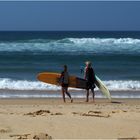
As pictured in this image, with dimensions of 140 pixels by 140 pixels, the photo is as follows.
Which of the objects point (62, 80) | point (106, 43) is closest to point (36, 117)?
point (62, 80)

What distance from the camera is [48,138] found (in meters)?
7.70

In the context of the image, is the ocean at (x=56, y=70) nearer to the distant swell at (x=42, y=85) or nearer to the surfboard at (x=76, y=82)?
the distant swell at (x=42, y=85)

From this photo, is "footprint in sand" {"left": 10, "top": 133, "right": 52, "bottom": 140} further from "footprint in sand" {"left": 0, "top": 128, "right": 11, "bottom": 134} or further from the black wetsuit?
the black wetsuit

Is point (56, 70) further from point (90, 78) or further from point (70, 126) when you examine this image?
point (70, 126)

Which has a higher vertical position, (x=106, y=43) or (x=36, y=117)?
(x=106, y=43)

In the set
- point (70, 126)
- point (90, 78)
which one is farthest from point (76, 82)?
point (70, 126)

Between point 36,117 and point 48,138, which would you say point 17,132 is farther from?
point 36,117

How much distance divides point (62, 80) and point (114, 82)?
600 centimetres

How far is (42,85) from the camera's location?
61.0 feet

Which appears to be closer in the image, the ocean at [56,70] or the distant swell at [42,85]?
the ocean at [56,70]

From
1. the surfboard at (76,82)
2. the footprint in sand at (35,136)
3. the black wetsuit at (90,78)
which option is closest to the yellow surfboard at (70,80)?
the surfboard at (76,82)

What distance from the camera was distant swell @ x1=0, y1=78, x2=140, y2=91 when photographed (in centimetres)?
1827

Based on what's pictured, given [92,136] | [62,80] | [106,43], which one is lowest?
[92,136]

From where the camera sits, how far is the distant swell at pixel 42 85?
59.9 ft
